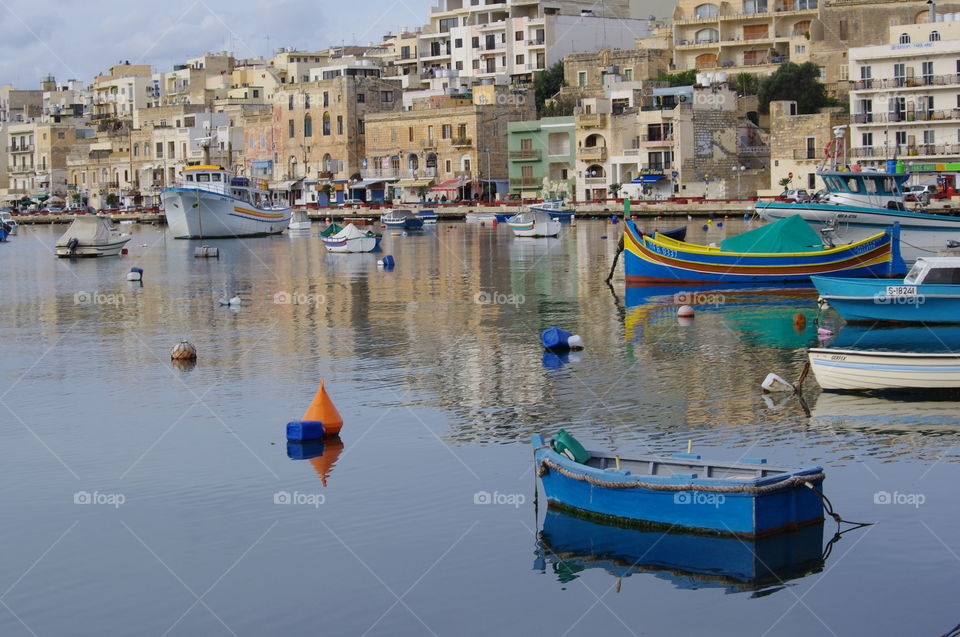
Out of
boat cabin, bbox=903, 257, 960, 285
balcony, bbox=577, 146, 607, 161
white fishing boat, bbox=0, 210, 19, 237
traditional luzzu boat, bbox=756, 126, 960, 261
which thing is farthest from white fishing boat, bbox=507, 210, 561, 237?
boat cabin, bbox=903, 257, 960, 285

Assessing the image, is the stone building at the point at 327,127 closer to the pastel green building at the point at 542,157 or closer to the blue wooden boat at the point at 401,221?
the pastel green building at the point at 542,157

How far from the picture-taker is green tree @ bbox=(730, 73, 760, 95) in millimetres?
86244

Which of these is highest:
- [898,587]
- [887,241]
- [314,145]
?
[314,145]

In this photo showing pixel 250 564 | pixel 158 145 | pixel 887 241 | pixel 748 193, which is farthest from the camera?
pixel 158 145

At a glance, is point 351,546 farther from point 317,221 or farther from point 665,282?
point 317,221

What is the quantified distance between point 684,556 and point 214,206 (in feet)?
200

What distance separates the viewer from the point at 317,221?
94.6 metres

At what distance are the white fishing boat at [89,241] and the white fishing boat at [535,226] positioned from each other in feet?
60.1

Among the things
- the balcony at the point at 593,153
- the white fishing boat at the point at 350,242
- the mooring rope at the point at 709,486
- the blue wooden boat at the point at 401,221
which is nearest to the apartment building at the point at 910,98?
the balcony at the point at 593,153

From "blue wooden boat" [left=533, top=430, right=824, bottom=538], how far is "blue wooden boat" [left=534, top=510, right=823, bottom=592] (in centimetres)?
11

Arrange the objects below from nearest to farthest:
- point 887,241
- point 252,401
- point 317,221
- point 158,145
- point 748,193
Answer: point 252,401 < point 887,241 < point 748,193 < point 317,221 < point 158,145

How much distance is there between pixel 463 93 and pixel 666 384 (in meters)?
77.2

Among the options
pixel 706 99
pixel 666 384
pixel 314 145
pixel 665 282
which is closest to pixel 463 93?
pixel 314 145

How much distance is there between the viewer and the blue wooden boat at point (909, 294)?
25.6 metres
